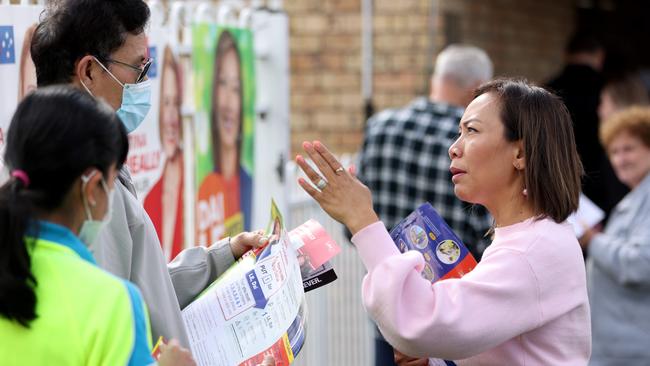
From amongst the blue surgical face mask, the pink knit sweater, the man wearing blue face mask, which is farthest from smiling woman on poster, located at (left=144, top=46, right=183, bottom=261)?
the pink knit sweater

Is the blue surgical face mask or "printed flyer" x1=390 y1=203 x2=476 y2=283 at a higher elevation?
the blue surgical face mask

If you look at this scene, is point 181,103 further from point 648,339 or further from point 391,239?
point 648,339

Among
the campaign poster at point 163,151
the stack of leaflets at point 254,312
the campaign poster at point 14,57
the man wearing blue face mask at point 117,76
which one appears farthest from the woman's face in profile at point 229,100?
the stack of leaflets at point 254,312

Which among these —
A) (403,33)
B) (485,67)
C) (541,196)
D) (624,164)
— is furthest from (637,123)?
(541,196)

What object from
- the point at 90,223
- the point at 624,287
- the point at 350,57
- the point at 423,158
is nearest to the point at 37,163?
the point at 90,223

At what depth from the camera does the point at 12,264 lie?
172 cm

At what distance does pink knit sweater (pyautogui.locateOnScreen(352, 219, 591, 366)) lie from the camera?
2273mm

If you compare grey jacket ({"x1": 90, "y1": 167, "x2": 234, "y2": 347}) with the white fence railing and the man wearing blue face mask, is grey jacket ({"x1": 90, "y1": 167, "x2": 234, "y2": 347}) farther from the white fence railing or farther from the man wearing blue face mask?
the white fence railing

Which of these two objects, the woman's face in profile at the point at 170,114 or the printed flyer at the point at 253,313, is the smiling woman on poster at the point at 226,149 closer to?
the woman's face in profile at the point at 170,114

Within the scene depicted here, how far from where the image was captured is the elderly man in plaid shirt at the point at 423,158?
472 cm

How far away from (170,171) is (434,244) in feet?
5.03

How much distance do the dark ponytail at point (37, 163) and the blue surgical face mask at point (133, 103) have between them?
25.3 inches

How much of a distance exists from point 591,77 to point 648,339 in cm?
266

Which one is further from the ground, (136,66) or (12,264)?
(136,66)
